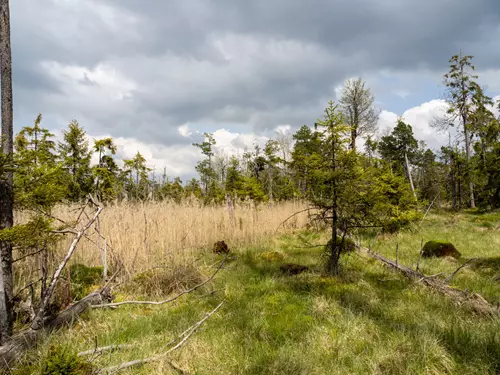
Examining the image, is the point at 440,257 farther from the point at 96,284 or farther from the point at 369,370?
the point at 96,284

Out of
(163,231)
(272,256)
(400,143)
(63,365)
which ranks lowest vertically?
(272,256)

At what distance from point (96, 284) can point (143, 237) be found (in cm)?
110

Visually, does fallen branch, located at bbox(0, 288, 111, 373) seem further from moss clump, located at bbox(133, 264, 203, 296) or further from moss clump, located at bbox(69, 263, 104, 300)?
moss clump, located at bbox(133, 264, 203, 296)

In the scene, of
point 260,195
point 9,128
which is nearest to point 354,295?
point 9,128

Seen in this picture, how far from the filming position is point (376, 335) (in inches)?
105

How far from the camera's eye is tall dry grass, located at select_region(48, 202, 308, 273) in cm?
464

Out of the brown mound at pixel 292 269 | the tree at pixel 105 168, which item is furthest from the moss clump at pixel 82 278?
the tree at pixel 105 168

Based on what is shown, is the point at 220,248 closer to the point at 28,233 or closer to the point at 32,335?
the point at 32,335

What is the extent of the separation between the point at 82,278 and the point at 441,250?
721 cm

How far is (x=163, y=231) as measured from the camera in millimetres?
5539

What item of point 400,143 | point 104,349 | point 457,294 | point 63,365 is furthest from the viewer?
point 400,143

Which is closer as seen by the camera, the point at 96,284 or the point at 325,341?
the point at 325,341

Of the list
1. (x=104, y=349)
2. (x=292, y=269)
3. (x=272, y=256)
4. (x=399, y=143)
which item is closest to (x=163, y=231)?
(x=272, y=256)

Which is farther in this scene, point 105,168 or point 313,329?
point 105,168
